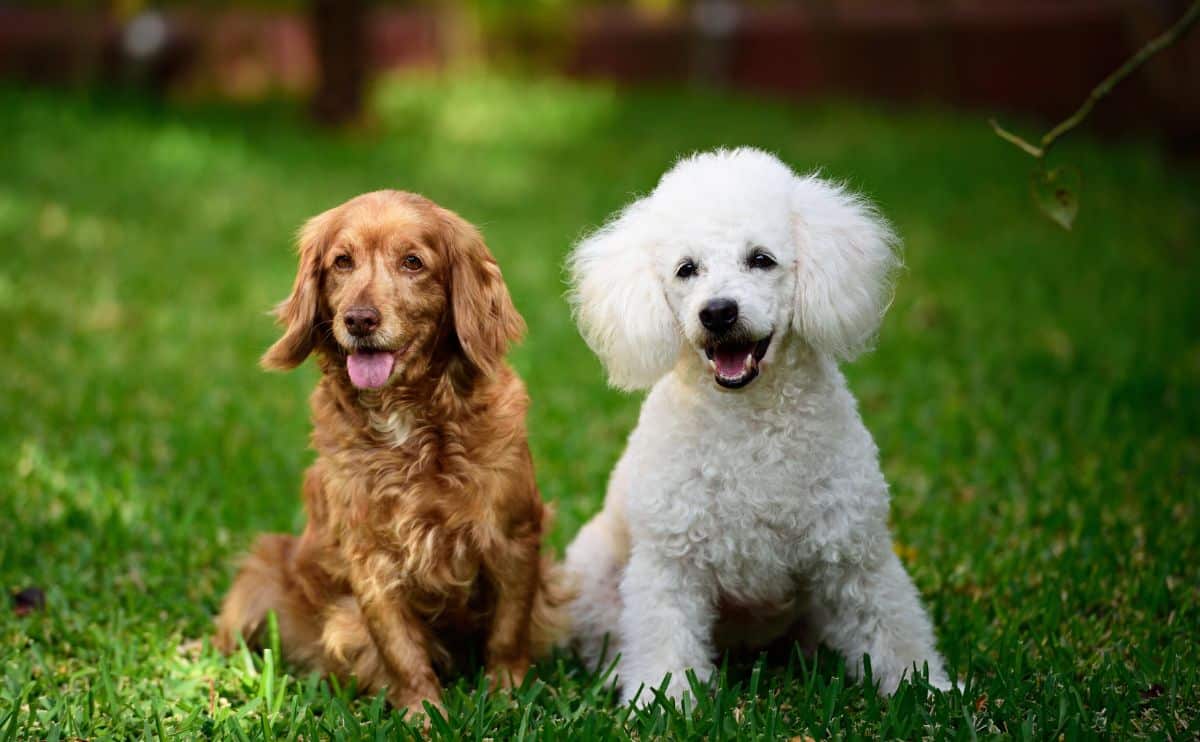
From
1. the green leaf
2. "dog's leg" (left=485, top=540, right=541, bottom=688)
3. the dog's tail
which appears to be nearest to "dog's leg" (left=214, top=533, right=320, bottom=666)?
"dog's leg" (left=485, top=540, right=541, bottom=688)

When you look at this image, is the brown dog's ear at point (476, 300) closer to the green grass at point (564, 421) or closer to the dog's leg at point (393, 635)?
the dog's leg at point (393, 635)

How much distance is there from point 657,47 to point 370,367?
18565 mm

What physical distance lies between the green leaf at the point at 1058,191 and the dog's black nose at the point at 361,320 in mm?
1908

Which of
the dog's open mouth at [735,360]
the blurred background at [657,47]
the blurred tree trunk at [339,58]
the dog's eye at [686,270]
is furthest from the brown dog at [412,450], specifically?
the blurred tree trunk at [339,58]

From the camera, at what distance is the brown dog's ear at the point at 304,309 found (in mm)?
3377

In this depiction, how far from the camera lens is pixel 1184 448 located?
213 inches

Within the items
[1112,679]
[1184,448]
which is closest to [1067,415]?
[1184,448]

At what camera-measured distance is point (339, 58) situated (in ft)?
45.6

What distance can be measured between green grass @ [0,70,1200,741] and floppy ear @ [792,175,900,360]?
25.0 inches

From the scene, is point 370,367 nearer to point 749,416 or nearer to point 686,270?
point 686,270

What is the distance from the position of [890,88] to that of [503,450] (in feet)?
49.3

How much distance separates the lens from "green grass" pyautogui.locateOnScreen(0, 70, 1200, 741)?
10.8 ft

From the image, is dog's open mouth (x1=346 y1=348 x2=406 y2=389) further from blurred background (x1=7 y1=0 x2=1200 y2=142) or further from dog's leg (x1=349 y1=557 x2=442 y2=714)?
blurred background (x1=7 y1=0 x2=1200 y2=142)

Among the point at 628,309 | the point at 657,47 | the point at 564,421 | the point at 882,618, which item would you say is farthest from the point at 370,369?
the point at 657,47
